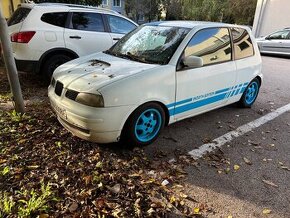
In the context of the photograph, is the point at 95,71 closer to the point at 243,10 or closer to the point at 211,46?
the point at 211,46

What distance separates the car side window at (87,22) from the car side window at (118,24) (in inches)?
10.6

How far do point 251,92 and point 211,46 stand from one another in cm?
183

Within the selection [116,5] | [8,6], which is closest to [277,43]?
[8,6]

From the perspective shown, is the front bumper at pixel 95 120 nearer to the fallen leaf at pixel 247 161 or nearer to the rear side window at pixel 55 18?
the fallen leaf at pixel 247 161

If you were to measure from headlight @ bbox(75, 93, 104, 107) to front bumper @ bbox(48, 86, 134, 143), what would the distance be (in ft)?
0.16

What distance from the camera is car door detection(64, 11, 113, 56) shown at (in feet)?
20.2

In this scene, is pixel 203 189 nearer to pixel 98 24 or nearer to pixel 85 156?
pixel 85 156

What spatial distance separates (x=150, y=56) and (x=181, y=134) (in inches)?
51.8

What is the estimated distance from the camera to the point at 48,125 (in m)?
4.16

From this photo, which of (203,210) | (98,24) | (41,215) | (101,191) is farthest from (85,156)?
(98,24)

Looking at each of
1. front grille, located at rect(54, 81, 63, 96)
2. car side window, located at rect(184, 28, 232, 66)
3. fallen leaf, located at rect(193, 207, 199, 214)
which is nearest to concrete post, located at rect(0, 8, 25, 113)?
front grille, located at rect(54, 81, 63, 96)

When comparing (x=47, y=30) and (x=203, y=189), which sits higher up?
(x=47, y=30)

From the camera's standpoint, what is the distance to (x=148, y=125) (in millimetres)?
3762

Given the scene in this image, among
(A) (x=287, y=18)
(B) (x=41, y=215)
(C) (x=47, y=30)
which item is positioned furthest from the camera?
(A) (x=287, y=18)
